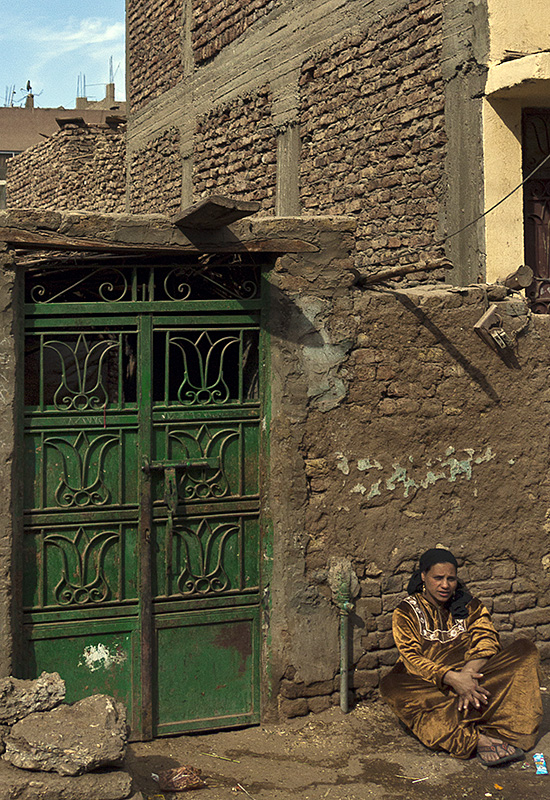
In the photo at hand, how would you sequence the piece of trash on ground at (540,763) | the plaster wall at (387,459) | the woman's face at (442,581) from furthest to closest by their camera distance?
the plaster wall at (387,459) < the woman's face at (442,581) < the piece of trash on ground at (540,763)

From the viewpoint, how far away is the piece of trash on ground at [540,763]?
4.30 m

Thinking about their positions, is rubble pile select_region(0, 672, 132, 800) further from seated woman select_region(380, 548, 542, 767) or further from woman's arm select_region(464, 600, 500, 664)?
woman's arm select_region(464, 600, 500, 664)

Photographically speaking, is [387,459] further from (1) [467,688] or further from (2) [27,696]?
(2) [27,696]

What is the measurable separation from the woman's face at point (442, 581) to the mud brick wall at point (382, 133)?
104 inches

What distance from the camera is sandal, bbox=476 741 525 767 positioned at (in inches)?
170

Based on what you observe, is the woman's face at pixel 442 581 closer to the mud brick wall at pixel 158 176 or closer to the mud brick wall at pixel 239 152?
the mud brick wall at pixel 239 152

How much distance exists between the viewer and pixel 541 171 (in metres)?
6.39

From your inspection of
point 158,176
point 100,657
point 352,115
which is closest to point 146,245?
point 100,657

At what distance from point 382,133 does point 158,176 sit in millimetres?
4869

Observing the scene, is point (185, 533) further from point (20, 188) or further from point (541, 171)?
point (20, 188)

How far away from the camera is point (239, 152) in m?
9.10


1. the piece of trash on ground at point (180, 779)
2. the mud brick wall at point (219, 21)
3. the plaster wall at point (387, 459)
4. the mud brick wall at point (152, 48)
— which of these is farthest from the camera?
the mud brick wall at point (152, 48)

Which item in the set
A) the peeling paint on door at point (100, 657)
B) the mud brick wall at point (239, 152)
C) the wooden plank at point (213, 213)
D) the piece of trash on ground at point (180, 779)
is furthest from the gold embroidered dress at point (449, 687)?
the mud brick wall at point (239, 152)

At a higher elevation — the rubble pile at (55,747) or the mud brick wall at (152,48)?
the mud brick wall at (152,48)
